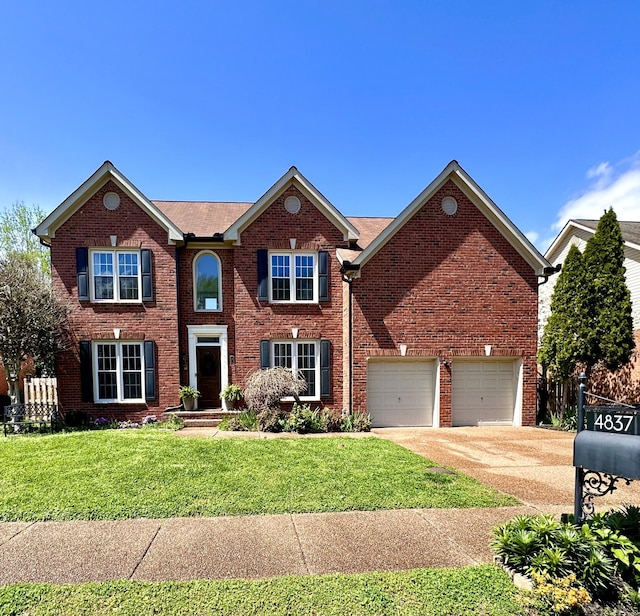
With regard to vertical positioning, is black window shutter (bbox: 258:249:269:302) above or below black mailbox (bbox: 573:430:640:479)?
above

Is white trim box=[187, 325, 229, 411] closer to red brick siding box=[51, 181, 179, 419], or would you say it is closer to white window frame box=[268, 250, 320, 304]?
red brick siding box=[51, 181, 179, 419]

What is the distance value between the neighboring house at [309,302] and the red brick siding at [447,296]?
0.03 meters

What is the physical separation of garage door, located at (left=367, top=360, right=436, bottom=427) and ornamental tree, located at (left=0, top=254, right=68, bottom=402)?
9474 millimetres

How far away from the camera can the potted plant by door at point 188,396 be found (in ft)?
39.5

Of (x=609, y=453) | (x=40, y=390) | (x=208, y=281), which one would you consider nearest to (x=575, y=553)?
(x=609, y=453)

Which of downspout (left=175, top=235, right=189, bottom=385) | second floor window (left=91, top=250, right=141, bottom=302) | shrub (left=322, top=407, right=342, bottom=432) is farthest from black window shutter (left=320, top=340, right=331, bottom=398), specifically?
second floor window (left=91, top=250, right=141, bottom=302)

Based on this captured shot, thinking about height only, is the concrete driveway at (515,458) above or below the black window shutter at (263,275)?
below

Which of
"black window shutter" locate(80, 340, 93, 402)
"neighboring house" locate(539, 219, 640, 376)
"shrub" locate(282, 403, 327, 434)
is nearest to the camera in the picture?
"shrub" locate(282, 403, 327, 434)

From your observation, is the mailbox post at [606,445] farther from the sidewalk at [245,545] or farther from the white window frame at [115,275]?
the white window frame at [115,275]

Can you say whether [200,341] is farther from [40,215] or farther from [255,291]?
[40,215]

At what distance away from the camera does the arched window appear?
500 inches

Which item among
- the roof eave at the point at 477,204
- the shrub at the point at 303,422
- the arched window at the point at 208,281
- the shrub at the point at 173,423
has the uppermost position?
the roof eave at the point at 477,204

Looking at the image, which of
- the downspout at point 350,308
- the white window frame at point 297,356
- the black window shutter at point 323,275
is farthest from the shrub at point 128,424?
the black window shutter at point 323,275

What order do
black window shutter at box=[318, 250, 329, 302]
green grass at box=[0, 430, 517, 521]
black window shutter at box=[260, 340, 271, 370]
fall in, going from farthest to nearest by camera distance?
black window shutter at box=[318, 250, 329, 302], black window shutter at box=[260, 340, 271, 370], green grass at box=[0, 430, 517, 521]
